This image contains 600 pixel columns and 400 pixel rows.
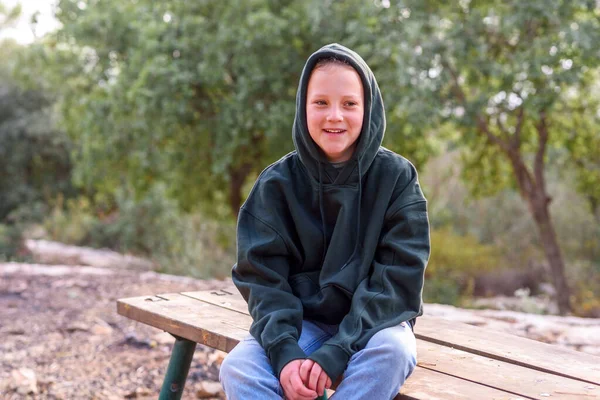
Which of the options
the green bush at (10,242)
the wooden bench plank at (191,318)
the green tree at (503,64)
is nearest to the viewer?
the wooden bench plank at (191,318)

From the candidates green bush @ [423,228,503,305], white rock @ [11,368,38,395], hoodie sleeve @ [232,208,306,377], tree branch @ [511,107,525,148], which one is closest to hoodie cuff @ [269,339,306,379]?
hoodie sleeve @ [232,208,306,377]

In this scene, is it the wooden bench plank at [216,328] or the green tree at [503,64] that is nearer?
the wooden bench plank at [216,328]

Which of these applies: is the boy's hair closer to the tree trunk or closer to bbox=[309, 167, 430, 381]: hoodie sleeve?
bbox=[309, 167, 430, 381]: hoodie sleeve

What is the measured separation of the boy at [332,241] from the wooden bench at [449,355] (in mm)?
150

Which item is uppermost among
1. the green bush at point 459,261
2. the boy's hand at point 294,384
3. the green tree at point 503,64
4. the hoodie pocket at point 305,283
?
the green tree at point 503,64

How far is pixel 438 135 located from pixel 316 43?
2302 millimetres

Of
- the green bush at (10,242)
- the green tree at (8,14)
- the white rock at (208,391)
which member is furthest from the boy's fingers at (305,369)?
the green tree at (8,14)

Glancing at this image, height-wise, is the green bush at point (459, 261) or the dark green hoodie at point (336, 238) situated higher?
the dark green hoodie at point (336, 238)

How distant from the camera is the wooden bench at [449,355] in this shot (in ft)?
6.31

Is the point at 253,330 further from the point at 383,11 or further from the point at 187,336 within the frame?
the point at 383,11

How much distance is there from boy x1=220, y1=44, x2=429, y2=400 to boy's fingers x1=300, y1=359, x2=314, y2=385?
26mm

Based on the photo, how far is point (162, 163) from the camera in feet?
30.0

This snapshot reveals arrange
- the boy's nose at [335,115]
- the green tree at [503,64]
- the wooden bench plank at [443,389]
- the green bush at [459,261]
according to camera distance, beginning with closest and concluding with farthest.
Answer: the wooden bench plank at [443,389], the boy's nose at [335,115], the green tree at [503,64], the green bush at [459,261]

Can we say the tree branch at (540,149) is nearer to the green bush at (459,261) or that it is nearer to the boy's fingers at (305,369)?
the green bush at (459,261)
